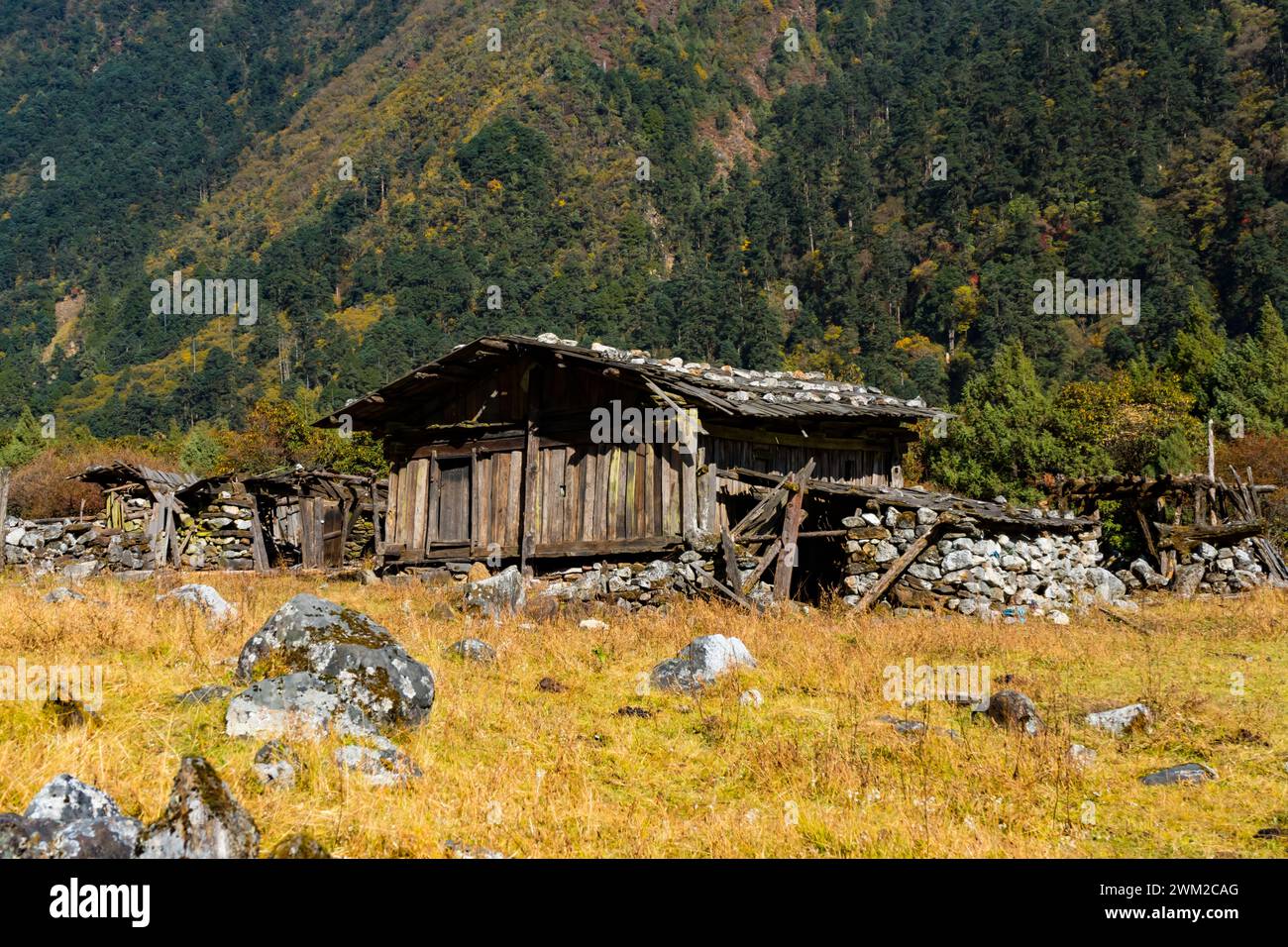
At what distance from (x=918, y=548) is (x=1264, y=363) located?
47.2 metres

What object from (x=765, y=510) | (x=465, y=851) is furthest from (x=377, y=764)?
(x=765, y=510)

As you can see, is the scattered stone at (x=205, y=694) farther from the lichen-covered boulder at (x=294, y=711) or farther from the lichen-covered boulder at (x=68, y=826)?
the lichen-covered boulder at (x=68, y=826)

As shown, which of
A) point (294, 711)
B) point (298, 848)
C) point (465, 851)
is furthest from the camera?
point (294, 711)

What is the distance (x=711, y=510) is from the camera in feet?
60.4

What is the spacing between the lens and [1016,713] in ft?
28.2

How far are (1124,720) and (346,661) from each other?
6239mm

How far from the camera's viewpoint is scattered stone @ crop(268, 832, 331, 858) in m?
4.87

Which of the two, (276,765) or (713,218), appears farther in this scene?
(713,218)

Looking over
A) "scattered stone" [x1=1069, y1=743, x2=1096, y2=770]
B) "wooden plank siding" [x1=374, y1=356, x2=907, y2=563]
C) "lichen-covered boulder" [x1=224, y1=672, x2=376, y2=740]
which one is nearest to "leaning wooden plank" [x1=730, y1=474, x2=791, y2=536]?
"wooden plank siding" [x1=374, y1=356, x2=907, y2=563]

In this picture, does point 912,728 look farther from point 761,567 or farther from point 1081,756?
point 761,567

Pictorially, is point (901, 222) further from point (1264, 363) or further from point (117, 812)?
point (117, 812)

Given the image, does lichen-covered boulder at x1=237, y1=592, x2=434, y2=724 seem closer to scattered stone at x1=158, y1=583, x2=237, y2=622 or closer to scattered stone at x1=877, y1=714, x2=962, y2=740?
scattered stone at x1=158, y1=583, x2=237, y2=622

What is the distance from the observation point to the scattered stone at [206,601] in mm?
11591

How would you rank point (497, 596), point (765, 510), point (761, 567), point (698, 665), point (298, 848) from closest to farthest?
point (298, 848) → point (698, 665) → point (497, 596) → point (761, 567) → point (765, 510)
